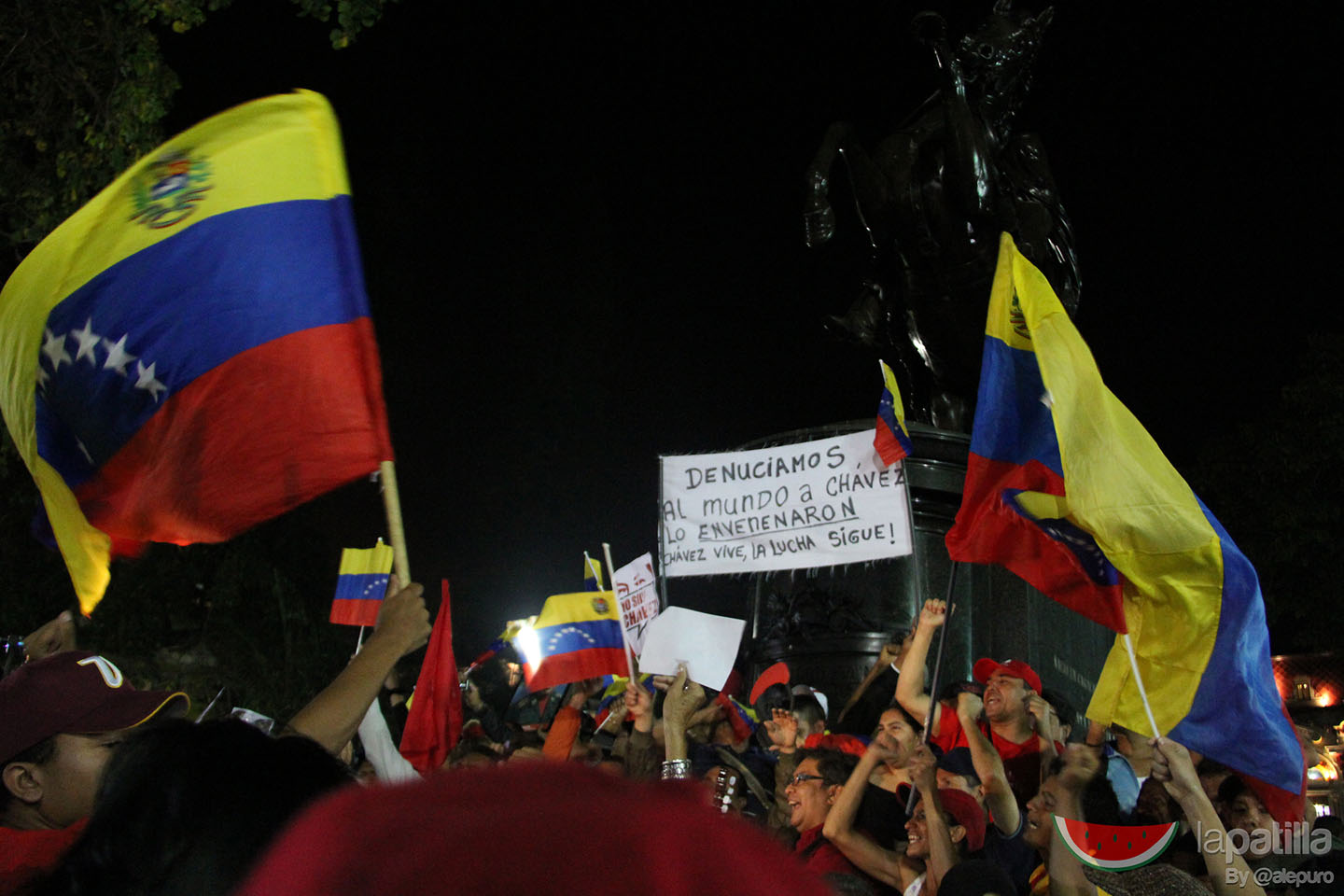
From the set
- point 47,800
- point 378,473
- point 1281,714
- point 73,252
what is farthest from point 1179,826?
point 73,252

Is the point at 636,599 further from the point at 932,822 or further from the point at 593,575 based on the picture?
the point at 932,822

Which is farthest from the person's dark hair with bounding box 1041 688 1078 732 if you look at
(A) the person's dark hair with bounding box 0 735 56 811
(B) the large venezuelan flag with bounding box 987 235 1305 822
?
(A) the person's dark hair with bounding box 0 735 56 811

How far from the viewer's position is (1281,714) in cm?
428

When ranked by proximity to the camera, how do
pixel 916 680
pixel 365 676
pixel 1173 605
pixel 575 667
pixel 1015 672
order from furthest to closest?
pixel 575 667 < pixel 916 680 < pixel 1015 672 < pixel 1173 605 < pixel 365 676

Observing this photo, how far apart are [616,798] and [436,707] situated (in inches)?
240

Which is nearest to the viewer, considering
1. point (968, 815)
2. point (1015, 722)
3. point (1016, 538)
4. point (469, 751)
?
point (968, 815)

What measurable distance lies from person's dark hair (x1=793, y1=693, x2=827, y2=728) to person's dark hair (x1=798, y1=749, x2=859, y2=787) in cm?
122

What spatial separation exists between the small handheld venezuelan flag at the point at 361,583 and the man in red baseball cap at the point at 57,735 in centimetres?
672

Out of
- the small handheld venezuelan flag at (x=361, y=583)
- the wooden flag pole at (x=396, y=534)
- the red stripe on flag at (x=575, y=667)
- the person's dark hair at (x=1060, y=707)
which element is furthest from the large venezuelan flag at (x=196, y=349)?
the small handheld venezuelan flag at (x=361, y=583)

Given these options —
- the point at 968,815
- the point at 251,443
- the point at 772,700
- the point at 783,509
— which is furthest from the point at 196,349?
the point at 783,509

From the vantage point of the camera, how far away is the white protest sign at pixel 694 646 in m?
6.39

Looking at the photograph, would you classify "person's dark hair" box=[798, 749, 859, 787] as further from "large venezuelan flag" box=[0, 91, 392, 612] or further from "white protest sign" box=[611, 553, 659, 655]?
"white protest sign" box=[611, 553, 659, 655]

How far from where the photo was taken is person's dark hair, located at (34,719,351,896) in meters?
1.57

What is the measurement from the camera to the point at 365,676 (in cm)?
288
